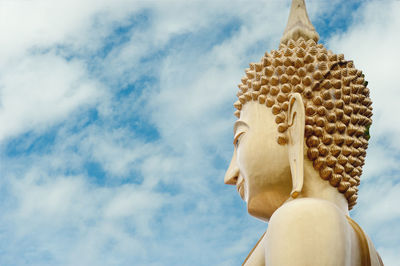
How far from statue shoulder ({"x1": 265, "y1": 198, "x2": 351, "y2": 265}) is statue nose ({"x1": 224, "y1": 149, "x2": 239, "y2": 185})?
123cm

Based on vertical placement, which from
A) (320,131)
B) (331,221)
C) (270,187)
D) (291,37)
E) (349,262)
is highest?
(291,37)

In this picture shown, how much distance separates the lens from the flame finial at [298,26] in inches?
287

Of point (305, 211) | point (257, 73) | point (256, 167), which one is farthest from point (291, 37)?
point (305, 211)

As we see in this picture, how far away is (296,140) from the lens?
20.2ft

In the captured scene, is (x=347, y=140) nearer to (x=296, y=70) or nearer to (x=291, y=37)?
(x=296, y=70)

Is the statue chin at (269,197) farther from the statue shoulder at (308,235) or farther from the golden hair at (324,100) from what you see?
the statue shoulder at (308,235)

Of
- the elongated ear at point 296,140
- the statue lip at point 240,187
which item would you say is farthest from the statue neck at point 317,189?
the statue lip at point 240,187

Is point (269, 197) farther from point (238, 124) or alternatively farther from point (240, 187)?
point (238, 124)

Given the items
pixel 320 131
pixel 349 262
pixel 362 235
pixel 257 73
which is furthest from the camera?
pixel 257 73

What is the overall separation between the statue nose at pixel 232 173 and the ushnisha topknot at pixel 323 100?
0.72m

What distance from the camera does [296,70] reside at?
6.62 meters

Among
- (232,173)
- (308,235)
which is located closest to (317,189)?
(308,235)

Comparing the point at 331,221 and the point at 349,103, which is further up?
the point at 349,103

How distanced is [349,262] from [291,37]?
2.97 m
